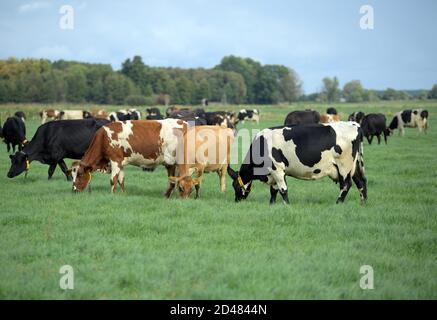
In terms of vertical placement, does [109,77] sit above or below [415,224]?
above

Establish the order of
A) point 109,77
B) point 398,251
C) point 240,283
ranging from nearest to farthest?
point 240,283 < point 398,251 < point 109,77

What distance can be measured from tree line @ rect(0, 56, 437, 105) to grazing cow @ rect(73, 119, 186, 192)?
302 ft

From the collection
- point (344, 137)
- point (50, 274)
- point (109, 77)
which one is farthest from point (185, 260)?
point (109, 77)

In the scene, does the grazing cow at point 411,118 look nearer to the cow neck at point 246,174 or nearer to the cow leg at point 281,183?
the cow neck at point 246,174

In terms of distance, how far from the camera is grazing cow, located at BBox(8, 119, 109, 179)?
15781 mm

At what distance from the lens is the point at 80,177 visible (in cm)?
1327

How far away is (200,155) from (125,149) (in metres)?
1.97

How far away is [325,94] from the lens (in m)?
181

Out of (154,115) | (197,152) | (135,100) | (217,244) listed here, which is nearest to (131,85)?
(135,100)

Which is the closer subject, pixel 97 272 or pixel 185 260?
pixel 97 272
